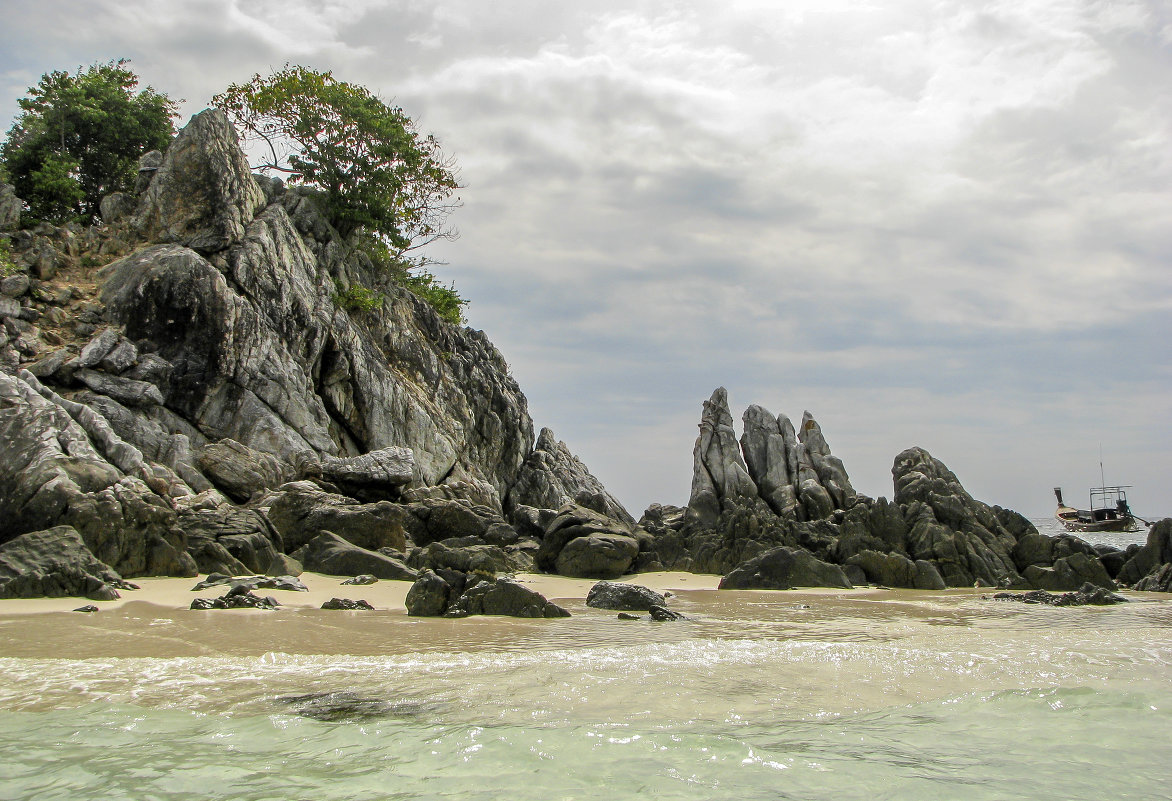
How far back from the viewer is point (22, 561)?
9242 millimetres

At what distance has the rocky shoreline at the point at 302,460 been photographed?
12.2 meters

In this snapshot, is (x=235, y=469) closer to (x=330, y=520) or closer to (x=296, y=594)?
(x=330, y=520)

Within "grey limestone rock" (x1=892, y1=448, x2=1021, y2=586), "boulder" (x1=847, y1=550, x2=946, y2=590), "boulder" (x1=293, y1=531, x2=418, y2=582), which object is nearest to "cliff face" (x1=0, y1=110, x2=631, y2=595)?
"boulder" (x1=293, y1=531, x2=418, y2=582)

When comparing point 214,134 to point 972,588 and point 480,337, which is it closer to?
point 480,337

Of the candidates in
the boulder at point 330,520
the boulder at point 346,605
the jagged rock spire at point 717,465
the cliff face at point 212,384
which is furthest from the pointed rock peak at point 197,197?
the jagged rock spire at point 717,465

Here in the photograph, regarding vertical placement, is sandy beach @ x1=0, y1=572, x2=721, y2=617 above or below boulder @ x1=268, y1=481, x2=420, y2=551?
below

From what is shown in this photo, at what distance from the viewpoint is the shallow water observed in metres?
3.11

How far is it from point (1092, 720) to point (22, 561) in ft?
35.3

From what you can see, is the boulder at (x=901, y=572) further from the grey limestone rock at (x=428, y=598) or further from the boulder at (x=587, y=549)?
the grey limestone rock at (x=428, y=598)

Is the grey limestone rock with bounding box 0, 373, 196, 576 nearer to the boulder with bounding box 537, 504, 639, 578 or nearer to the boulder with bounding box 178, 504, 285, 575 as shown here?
the boulder with bounding box 178, 504, 285, 575

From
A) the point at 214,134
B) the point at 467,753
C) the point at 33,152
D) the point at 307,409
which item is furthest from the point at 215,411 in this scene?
the point at 467,753

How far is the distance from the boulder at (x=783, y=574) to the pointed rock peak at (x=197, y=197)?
2074cm

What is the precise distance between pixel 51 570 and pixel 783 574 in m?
11.5

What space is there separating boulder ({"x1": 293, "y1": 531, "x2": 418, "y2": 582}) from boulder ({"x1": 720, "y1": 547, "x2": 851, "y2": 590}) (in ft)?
19.5
